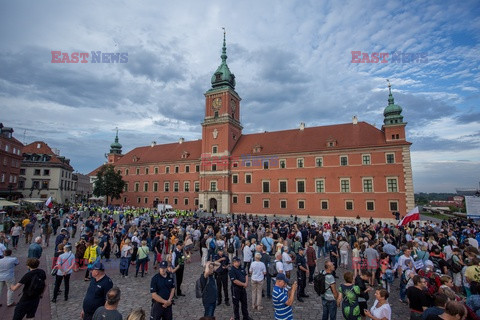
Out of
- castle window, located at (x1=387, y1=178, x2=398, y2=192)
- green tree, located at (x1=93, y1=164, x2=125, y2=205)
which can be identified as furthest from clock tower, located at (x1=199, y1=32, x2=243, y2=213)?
castle window, located at (x1=387, y1=178, x2=398, y2=192)

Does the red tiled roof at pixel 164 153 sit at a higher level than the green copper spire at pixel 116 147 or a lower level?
lower

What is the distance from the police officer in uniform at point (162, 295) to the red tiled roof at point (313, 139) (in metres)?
34.3

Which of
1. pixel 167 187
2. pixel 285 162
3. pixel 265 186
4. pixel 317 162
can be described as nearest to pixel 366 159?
pixel 317 162

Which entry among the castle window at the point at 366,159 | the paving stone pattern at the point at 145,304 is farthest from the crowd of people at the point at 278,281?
the castle window at the point at 366,159

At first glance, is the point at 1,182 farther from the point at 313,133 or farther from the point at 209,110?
the point at 313,133

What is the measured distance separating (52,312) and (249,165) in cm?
3586

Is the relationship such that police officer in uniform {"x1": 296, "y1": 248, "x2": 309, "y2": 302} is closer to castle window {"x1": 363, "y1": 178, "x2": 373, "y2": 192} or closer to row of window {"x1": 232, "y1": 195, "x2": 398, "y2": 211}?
row of window {"x1": 232, "y1": 195, "x2": 398, "y2": 211}

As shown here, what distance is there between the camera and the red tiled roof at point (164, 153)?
2009 inches

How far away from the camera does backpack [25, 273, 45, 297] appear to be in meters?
5.85

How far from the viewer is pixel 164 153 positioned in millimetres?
55219

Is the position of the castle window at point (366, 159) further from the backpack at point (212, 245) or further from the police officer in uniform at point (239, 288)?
the police officer in uniform at point (239, 288)

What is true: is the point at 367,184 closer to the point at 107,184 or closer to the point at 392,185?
the point at 392,185

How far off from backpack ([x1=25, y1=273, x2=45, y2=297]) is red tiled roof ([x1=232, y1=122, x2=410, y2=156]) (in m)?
35.7

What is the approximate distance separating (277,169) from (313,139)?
7.36 m
